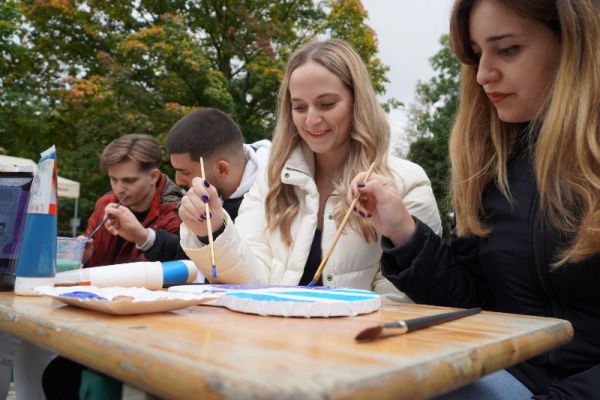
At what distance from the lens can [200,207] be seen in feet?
6.14

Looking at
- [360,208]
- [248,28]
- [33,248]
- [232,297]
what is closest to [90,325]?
[232,297]

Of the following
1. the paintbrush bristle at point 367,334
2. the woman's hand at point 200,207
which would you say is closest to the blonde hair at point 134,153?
the woman's hand at point 200,207

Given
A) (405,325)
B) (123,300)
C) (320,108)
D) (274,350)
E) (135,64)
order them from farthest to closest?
(135,64), (320,108), (123,300), (405,325), (274,350)

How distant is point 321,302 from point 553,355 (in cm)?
58

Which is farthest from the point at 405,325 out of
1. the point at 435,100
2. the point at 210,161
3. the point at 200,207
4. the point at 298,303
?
the point at 435,100

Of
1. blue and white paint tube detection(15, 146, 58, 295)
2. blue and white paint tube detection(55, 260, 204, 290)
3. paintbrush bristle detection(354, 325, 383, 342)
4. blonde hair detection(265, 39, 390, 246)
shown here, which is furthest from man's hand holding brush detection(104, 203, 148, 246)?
paintbrush bristle detection(354, 325, 383, 342)

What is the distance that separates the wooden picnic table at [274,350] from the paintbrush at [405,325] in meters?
0.01

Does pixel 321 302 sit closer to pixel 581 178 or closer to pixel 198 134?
pixel 581 178

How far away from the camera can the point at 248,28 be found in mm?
11453

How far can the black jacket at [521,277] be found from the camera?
4.26 feet

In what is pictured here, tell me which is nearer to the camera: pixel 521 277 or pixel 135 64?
pixel 521 277

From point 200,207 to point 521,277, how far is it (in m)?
0.97

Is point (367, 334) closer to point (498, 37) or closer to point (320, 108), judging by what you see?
point (498, 37)

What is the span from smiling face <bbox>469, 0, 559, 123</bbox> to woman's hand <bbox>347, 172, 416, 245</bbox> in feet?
1.21
